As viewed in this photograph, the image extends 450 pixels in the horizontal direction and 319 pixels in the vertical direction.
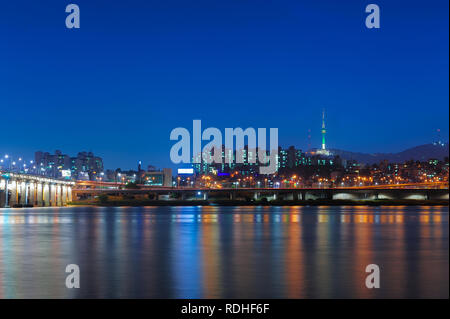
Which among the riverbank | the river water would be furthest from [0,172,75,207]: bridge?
the river water

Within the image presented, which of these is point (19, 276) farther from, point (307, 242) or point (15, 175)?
point (15, 175)

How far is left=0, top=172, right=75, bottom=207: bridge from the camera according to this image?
14388 cm

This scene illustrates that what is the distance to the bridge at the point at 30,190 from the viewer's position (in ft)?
472

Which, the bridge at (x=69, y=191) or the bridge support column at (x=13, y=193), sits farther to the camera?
the bridge at (x=69, y=191)

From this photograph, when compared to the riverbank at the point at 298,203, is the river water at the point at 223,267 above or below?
above

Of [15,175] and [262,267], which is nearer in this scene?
[262,267]

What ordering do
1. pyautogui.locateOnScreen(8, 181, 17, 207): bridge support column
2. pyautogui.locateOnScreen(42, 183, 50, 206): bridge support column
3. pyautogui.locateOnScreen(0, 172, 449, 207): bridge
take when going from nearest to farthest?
pyautogui.locateOnScreen(8, 181, 17, 207): bridge support column → pyautogui.locateOnScreen(0, 172, 449, 207): bridge → pyautogui.locateOnScreen(42, 183, 50, 206): bridge support column

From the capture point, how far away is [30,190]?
538 ft

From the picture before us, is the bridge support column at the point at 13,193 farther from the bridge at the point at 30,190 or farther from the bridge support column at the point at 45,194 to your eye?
Answer: the bridge support column at the point at 45,194

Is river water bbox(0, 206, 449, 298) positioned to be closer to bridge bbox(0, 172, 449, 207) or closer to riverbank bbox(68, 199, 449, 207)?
bridge bbox(0, 172, 449, 207)

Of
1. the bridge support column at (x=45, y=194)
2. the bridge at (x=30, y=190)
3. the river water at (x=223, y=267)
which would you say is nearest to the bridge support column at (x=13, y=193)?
the bridge at (x=30, y=190)
